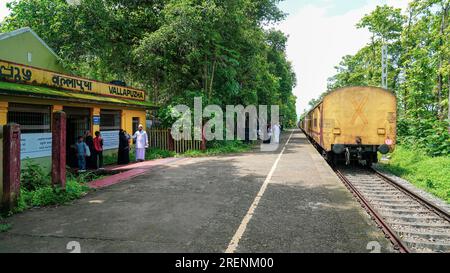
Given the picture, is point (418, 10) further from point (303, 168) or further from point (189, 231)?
point (189, 231)

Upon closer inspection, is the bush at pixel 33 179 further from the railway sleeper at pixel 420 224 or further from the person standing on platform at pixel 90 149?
the railway sleeper at pixel 420 224

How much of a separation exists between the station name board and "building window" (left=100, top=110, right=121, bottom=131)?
105 cm

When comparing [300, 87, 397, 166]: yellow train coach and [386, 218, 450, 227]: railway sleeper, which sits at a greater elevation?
[300, 87, 397, 166]: yellow train coach

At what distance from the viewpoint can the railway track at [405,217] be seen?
16.7 feet

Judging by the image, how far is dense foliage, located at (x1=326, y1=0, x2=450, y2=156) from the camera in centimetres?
1710

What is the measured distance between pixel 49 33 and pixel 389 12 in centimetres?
3063

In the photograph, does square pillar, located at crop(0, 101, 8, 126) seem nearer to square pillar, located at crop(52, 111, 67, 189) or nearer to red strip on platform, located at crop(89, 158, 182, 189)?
square pillar, located at crop(52, 111, 67, 189)

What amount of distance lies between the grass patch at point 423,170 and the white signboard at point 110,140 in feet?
43.4

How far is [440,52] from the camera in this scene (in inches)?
803

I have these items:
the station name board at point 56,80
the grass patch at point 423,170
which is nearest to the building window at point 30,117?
the station name board at point 56,80

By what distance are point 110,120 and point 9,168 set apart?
9.29 m

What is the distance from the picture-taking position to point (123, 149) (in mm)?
14602

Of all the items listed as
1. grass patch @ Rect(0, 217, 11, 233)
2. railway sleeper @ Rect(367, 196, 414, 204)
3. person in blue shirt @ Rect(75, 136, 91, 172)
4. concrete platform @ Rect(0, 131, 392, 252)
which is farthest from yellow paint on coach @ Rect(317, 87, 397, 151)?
grass patch @ Rect(0, 217, 11, 233)
